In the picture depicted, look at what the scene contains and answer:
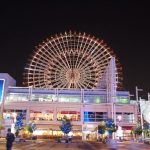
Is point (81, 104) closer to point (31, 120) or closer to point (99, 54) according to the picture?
point (31, 120)

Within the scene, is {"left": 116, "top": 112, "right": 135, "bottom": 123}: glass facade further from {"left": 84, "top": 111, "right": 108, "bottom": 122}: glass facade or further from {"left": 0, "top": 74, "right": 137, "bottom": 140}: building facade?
{"left": 84, "top": 111, "right": 108, "bottom": 122}: glass facade

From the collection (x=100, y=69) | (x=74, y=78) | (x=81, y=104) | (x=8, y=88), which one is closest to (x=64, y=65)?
(x=74, y=78)

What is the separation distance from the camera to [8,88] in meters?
113

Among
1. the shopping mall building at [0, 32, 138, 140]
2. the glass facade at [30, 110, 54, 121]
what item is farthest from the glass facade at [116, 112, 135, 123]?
the glass facade at [30, 110, 54, 121]

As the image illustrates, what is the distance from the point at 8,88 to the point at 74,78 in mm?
35617

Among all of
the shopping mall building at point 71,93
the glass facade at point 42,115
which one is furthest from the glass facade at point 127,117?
the glass facade at point 42,115

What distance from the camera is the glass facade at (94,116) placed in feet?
354

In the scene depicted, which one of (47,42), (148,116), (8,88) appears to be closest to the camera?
(148,116)

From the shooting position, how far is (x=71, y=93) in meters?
115

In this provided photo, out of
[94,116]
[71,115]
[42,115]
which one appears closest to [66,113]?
[71,115]

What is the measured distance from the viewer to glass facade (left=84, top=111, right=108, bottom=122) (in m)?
108

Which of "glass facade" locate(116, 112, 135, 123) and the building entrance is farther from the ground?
"glass facade" locate(116, 112, 135, 123)

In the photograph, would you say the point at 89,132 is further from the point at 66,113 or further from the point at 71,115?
the point at 66,113

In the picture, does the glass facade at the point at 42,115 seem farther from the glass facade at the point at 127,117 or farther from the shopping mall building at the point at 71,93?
the glass facade at the point at 127,117
